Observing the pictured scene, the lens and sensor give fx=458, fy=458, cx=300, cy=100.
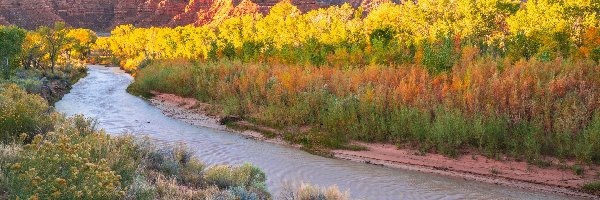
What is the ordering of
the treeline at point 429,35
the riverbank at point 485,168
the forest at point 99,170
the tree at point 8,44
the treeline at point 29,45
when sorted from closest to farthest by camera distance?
the forest at point 99,170 < the riverbank at point 485,168 < the treeline at point 429,35 < the tree at point 8,44 < the treeline at point 29,45

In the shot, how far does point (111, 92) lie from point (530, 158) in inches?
1164

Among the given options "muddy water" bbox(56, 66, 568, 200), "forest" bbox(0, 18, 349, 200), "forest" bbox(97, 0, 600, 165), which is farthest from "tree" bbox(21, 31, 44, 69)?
"forest" bbox(0, 18, 349, 200)

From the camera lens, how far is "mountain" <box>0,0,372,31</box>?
135500 mm

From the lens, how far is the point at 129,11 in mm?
160250

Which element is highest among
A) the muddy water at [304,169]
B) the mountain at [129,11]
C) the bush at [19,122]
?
the mountain at [129,11]

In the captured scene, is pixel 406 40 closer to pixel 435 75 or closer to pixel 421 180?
pixel 435 75

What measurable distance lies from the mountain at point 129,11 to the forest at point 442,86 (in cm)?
10344

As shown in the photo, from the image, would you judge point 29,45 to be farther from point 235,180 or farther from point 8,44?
point 235,180

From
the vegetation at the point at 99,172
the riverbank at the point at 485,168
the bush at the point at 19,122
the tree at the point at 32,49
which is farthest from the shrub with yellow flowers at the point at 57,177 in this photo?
the tree at the point at 32,49

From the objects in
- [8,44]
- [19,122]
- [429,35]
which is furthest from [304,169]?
[8,44]

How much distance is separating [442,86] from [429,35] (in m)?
13.6

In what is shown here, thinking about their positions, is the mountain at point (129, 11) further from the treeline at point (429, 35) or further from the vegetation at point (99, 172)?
the vegetation at point (99, 172)

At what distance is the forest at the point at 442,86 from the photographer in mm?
12547

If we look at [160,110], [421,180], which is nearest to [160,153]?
[421,180]
